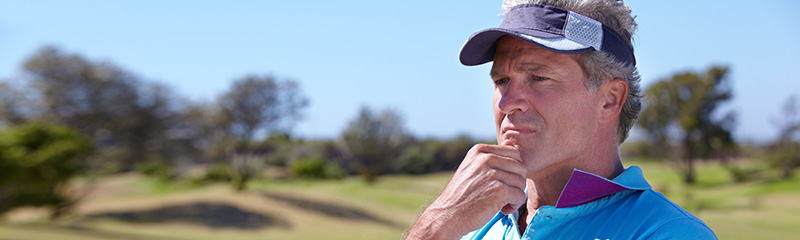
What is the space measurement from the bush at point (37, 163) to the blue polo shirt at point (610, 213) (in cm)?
1860

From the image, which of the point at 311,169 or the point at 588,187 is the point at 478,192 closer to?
the point at 588,187

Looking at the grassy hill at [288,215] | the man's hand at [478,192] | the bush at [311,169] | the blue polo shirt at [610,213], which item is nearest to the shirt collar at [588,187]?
the blue polo shirt at [610,213]

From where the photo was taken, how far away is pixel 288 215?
80.3 ft

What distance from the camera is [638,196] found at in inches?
62.4

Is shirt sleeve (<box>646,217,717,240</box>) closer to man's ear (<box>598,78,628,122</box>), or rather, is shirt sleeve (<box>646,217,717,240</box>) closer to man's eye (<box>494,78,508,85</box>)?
man's ear (<box>598,78,628,122</box>)

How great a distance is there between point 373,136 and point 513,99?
123 feet

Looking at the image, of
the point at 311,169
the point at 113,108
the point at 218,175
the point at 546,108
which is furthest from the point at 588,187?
the point at 311,169

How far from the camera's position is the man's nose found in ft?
5.32

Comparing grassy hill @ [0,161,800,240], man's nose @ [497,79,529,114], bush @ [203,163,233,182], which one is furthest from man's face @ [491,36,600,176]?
bush @ [203,163,233,182]

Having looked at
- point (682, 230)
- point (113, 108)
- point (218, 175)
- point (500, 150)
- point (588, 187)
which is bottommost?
point (682, 230)

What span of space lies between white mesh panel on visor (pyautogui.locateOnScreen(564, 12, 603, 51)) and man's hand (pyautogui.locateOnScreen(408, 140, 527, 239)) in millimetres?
321

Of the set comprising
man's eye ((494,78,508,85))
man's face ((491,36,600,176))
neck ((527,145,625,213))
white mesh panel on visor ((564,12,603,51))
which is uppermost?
white mesh panel on visor ((564,12,603,51))

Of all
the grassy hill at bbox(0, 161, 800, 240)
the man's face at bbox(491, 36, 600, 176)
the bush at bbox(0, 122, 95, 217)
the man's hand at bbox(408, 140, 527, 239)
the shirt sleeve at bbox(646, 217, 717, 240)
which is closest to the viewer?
the shirt sleeve at bbox(646, 217, 717, 240)

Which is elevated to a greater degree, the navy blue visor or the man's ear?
the navy blue visor
